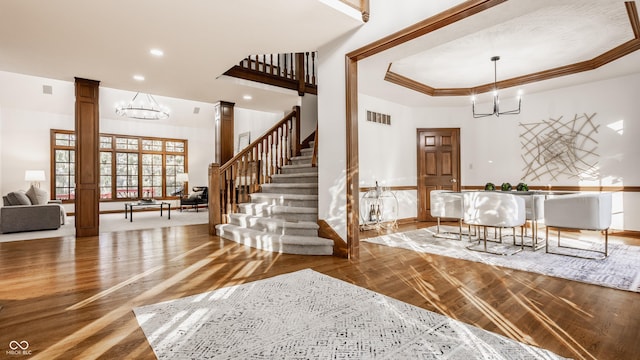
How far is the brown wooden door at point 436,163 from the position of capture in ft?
23.2

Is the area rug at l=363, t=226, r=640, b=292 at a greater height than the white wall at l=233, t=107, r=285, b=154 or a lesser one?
lesser

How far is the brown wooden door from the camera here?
23.2 feet

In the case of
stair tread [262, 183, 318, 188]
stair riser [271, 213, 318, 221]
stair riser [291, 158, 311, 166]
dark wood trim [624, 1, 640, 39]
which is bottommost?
stair riser [271, 213, 318, 221]

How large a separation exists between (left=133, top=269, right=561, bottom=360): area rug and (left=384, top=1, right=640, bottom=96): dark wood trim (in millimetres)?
3694

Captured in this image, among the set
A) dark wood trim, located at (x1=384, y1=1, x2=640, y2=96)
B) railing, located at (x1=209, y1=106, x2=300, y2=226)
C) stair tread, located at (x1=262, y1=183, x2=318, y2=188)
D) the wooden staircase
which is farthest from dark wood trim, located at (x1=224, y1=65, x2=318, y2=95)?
dark wood trim, located at (x1=384, y1=1, x2=640, y2=96)

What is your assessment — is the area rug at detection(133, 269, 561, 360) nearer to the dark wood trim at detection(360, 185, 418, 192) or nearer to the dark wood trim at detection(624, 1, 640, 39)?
the dark wood trim at detection(360, 185, 418, 192)

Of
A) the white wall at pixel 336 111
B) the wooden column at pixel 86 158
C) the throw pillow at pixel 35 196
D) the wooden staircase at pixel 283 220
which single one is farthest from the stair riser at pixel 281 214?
the throw pillow at pixel 35 196

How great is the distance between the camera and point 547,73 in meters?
5.31

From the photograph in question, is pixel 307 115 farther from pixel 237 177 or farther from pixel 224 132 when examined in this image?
pixel 237 177

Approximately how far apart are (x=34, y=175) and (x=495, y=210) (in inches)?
394

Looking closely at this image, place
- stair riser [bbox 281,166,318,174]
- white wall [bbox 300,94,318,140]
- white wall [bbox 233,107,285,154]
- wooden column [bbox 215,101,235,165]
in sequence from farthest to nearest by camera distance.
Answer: white wall [bbox 233,107,285,154] → white wall [bbox 300,94,318,140] → wooden column [bbox 215,101,235,165] → stair riser [bbox 281,166,318,174]

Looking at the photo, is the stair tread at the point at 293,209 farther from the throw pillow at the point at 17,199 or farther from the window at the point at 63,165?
the window at the point at 63,165

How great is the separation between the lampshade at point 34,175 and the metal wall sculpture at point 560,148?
11152 millimetres

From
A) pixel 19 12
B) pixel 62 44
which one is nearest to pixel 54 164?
pixel 62 44
